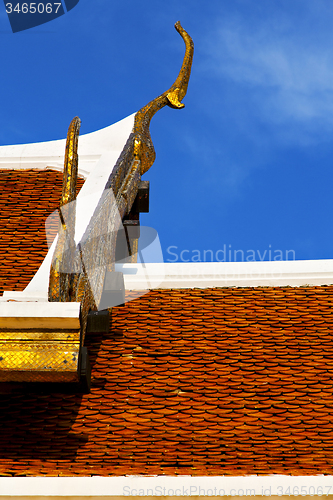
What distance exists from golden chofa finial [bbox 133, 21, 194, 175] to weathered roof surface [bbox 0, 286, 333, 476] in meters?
2.39

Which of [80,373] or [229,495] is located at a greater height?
[80,373]

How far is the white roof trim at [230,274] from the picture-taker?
7250 mm

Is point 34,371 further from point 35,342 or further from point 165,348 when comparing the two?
point 165,348

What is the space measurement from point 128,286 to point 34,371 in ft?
9.78

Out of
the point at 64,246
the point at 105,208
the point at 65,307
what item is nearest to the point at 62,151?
the point at 105,208

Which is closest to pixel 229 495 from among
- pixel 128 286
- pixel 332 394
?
pixel 332 394

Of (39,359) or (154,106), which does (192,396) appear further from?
(154,106)

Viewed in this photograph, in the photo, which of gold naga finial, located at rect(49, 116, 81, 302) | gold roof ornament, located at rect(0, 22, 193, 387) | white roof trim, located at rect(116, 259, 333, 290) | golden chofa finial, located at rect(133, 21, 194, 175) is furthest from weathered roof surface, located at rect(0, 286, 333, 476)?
golden chofa finial, located at rect(133, 21, 194, 175)

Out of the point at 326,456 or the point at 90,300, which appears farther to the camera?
the point at 90,300

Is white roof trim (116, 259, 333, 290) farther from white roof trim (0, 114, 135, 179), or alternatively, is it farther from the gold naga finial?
white roof trim (0, 114, 135, 179)

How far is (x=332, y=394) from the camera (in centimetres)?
554

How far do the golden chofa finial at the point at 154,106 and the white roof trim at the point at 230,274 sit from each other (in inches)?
68.8

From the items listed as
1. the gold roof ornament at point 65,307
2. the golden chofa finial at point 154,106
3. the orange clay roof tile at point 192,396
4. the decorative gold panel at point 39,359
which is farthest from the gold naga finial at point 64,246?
the golden chofa finial at point 154,106

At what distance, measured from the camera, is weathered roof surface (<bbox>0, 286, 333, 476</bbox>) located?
470 cm
